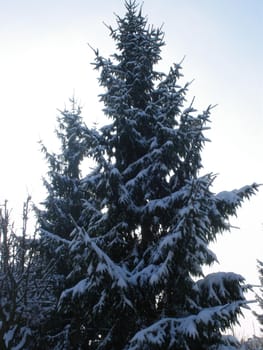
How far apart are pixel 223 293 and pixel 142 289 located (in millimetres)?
1986

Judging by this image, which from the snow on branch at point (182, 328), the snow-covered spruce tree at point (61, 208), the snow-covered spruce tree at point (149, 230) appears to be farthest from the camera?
the snow-covered spruce tree at point (61, 208)

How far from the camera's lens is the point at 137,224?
10.0 metres

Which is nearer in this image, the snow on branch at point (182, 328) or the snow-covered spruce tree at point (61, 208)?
the snow on branch at point (182, 328)

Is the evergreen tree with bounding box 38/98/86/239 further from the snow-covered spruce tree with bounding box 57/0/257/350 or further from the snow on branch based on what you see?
the snow on branch

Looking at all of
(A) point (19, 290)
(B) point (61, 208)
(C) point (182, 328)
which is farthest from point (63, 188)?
(C) point (182, 328)

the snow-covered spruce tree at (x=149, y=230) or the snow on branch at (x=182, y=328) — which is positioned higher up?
the snow-covered spruce tree at (x=149, y=230)

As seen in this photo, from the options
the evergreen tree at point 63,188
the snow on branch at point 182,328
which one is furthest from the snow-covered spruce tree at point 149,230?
the evergreen tree at point 63,188

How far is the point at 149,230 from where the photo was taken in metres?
9.85

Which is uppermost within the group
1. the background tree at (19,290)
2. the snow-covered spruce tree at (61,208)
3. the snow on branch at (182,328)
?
the snow-covered spruce tree at (61,208)

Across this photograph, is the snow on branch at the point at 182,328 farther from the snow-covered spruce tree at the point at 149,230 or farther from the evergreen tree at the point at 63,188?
the evergreen tree at the point at 63,188

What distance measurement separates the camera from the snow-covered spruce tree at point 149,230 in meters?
7.43

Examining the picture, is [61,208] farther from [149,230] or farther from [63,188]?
[149,230]

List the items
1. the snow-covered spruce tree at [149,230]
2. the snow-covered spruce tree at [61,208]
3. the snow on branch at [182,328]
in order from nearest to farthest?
the snow on branch at [182,328]
the snow-covered spruce tree at [149,230]
the snow-covered spruce tree at [61,208]

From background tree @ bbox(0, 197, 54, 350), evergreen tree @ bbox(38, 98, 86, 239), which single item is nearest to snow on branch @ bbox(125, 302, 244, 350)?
background tree @ bbox(0, 197, 54, 350)
